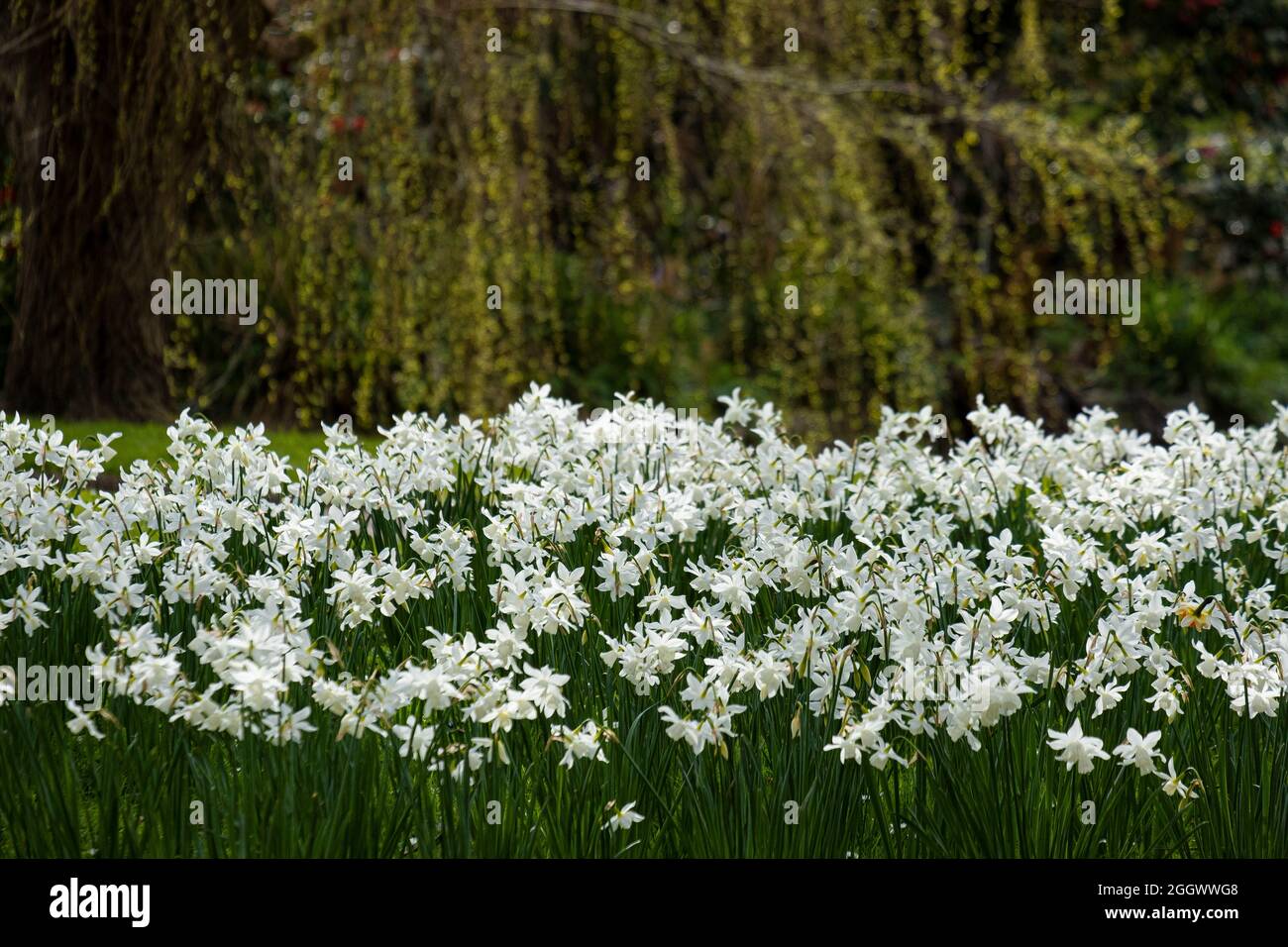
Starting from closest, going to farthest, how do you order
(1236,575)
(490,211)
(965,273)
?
(1236,575), (490,211), (965,273)

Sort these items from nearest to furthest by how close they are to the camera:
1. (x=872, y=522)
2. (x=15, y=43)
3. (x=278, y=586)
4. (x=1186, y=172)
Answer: (x=278, y=586) < (x=872, y=522) < (x=15, y=43) < (x=1186, y=172)

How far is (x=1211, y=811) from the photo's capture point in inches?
105

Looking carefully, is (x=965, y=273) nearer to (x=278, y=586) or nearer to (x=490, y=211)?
(x=490, y=211)

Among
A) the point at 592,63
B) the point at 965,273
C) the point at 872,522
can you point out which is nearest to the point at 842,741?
the point at 872,522

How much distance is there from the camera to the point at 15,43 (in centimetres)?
518

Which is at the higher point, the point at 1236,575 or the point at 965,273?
the point at 965,273

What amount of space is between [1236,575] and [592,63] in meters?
5.88

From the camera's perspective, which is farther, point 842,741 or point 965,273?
point 965,273

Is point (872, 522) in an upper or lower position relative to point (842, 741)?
upper
